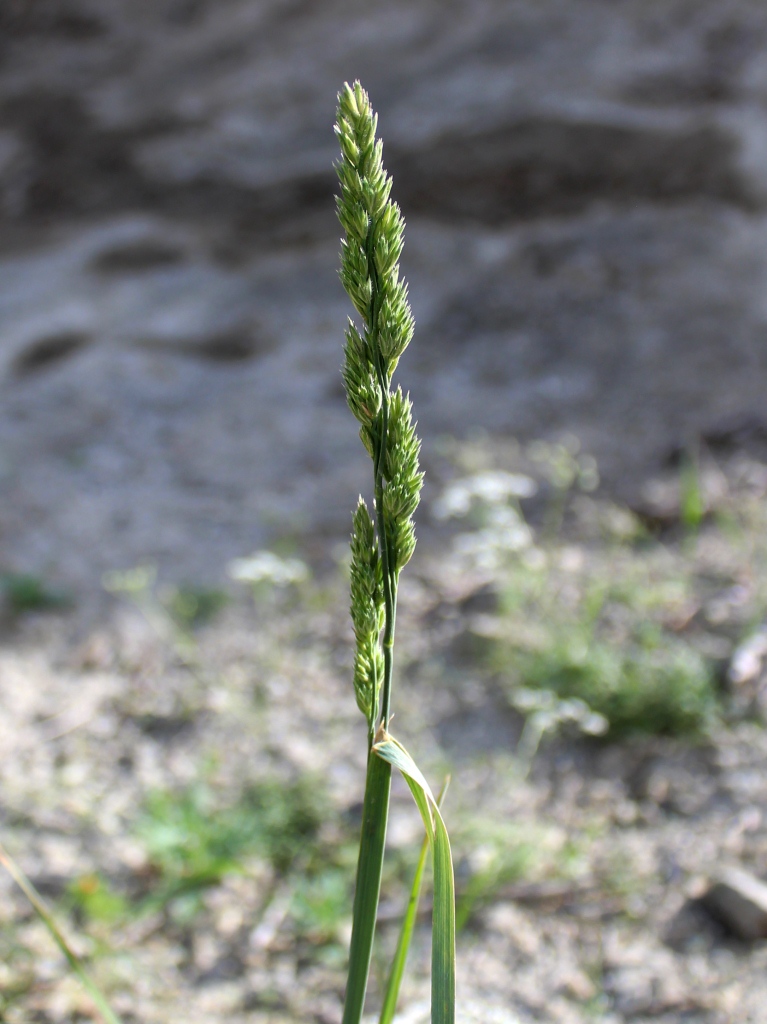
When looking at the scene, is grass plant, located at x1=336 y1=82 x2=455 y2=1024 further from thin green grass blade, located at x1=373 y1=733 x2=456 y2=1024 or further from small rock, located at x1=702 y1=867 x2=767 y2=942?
small rock, located at x1=702 y1=867 x2=767 y2=942

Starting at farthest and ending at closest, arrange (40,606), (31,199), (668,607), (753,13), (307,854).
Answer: (31,199)
(753,13)
(40,606)
(668,607)
(307,854)

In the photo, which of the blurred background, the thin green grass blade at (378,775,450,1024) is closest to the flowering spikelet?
the thin green grass blade at (378,775,450,1024)

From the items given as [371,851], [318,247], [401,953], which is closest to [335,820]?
[401,953]

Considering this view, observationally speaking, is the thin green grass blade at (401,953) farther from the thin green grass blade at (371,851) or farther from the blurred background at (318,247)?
the blurred background at (318,247)

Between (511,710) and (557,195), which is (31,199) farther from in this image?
(511,710)

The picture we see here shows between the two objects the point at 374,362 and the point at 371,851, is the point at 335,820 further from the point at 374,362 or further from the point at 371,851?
the point at 374,362

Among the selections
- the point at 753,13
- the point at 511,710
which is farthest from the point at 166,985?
the point at 753,13
